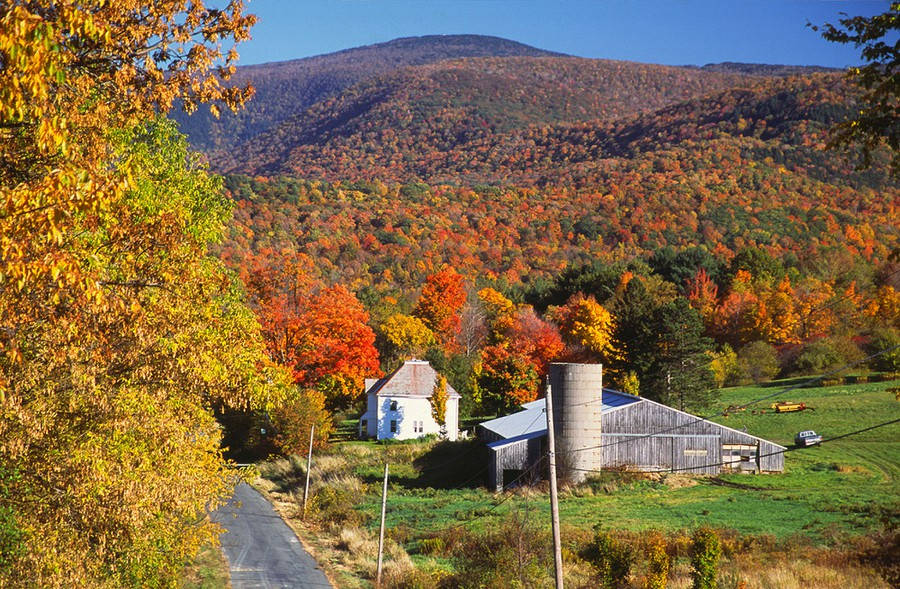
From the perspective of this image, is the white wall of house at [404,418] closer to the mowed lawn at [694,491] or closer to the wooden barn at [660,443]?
the mowed lawn at [694,491]

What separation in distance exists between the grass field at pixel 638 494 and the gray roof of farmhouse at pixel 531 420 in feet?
7.74

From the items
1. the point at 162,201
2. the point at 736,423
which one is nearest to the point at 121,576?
the point at 162,201

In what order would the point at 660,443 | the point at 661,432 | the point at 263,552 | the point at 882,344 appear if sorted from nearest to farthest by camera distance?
1. the point at 263,552
2. the point at 661,432
3. the point at 660,443
4. the point at 882,344

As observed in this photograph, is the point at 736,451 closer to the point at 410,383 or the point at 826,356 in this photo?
the point at 410,383

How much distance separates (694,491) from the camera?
42719 mm

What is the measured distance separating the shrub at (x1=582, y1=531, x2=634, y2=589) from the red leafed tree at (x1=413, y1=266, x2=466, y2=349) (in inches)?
2378

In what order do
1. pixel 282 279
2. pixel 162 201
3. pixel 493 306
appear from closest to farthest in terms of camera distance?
pixel 162 201 → pixel 282 279 → pixel 493 306

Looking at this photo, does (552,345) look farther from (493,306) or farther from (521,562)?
(521,562)

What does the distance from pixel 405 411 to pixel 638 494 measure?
21990mm

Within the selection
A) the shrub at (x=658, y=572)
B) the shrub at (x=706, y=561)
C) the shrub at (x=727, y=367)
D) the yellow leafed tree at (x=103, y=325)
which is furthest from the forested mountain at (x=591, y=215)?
the yellow leafed tree at (x=103, y=325)

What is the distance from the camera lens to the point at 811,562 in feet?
84.2

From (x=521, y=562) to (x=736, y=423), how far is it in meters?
41.7

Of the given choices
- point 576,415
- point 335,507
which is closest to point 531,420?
point 576,415

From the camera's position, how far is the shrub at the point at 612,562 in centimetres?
2338
